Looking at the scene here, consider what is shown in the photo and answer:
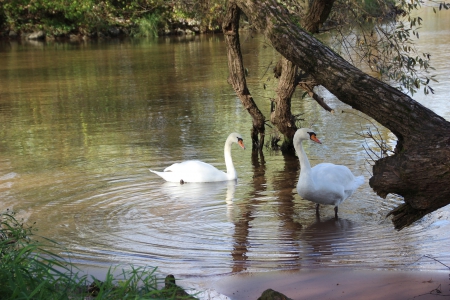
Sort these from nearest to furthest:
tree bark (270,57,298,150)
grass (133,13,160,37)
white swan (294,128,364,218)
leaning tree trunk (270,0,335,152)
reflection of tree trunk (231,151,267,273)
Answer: reflection of tree trunk (231,151,267,273) < white swan (294,128,364,218) < leaning tree trunk (270,0,335,152) < tree bark (270,57,298,150) < grass (133,13,160,37)

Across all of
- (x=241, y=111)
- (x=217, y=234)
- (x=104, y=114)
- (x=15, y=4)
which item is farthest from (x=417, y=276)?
(x=15, y=4)

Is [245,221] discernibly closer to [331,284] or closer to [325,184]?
[325,184]

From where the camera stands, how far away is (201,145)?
496 inches

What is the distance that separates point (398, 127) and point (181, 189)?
17.2 feet

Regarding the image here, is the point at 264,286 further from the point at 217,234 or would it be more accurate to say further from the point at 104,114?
the point at 104,114

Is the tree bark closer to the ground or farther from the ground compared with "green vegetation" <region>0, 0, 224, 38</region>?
closer to the ground

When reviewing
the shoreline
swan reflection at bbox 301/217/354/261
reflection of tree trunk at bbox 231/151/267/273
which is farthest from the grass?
the shoreline

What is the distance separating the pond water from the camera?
271 inches

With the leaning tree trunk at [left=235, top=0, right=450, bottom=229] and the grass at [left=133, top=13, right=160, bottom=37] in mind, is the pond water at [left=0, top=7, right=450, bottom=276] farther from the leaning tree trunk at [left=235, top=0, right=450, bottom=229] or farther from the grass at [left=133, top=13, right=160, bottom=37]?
the grass at [left=133, top=13, right=160, bottom=37]

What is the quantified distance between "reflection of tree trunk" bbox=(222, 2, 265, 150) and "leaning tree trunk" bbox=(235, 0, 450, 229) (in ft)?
16.4

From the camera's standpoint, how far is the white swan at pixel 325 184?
816 centimetres

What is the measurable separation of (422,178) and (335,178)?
347cm

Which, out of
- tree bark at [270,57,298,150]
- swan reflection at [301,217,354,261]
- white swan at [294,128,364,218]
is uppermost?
tree bark at [270,57,298,150]

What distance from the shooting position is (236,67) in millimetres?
11273
